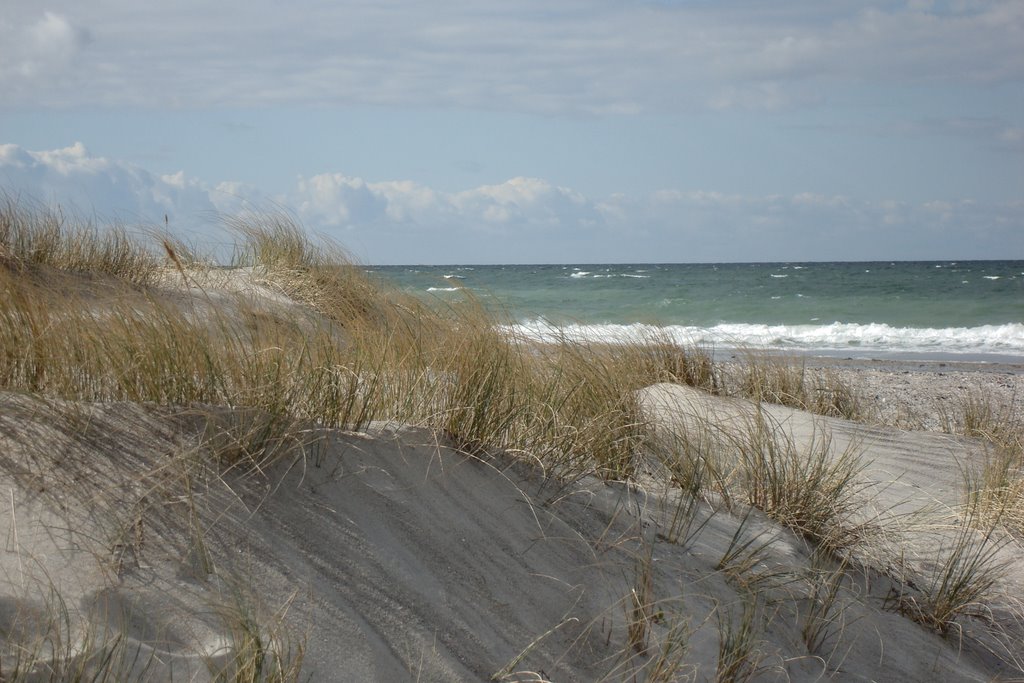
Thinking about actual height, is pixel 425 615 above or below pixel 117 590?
below

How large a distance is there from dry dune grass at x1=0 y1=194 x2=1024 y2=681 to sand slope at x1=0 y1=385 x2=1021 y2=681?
18 mm

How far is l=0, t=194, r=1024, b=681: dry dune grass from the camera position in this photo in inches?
98.7

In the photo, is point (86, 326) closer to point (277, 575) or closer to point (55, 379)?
point (55, 379)

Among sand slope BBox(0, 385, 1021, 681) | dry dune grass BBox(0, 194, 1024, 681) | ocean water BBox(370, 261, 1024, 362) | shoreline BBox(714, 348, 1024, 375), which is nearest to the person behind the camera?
sand slope BBox(0, 385, 1021, 681)

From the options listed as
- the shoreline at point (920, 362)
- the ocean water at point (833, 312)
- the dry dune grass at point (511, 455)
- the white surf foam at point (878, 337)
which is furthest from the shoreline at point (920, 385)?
the dry dune grass at point (511, 455)

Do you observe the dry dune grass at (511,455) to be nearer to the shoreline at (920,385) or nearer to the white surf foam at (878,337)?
the shoreline at (920,385)

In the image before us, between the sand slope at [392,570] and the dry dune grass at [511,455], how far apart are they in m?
0.02

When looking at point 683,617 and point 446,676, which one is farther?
point 683,617

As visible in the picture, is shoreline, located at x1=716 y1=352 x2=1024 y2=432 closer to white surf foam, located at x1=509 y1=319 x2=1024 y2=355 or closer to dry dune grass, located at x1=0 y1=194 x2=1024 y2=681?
white surf foam, located at x1=509 y1=319 x2=1024 y2=355

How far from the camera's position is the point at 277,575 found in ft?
7.69

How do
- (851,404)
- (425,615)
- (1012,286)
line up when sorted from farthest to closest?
1. (1012,286)
2. (851,404)
3. (425,615)

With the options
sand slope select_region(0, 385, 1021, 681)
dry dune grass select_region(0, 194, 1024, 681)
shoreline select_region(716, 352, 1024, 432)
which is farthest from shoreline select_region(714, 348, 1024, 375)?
sand slope select_region(0, 385, 1021, 681)

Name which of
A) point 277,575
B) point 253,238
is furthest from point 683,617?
point 253,238

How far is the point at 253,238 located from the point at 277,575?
7480mm
